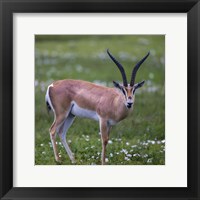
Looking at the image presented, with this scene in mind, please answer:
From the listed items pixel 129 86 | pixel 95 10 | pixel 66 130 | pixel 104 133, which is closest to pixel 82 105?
pixel 66 130

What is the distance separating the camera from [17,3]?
609 centimetres

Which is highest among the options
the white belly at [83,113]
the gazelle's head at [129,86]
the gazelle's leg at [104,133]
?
the gazelle's head at [129,86]

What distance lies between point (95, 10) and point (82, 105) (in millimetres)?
1291

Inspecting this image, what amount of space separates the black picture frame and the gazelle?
0.67 metres

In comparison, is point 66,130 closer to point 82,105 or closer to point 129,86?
point 82,105

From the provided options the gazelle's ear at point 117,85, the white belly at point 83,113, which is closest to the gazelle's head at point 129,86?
the gazelle's ear at point 117,85

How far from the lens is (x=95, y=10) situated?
6113 mm

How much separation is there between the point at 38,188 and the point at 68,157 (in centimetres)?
56

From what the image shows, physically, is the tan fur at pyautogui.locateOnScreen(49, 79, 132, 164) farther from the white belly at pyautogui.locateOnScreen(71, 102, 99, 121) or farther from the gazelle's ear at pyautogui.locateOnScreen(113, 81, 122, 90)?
the gazelle's ear at pyautogui.locateOnScreen(113, 81, 122, 90)

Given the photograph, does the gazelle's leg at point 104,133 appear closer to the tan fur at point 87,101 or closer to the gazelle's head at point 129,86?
the tan fur at point 87,101

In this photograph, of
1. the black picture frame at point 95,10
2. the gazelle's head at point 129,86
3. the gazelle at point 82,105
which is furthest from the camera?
the gazelle at point 82,105

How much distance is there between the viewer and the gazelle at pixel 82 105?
6.69 metres

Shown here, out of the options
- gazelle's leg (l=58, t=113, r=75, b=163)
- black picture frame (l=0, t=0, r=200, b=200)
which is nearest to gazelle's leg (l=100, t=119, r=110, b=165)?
gazelle's leg (l=58, t=113, r=75, b=163)

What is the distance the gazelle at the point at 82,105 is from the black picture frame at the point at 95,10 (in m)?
0.67
